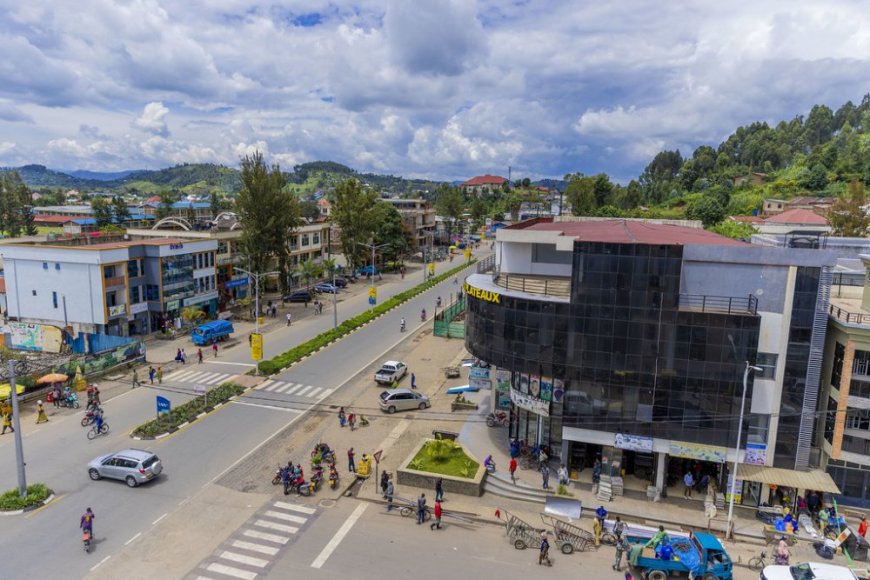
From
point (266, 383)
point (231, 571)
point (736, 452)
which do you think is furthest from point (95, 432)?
point (736, 452)

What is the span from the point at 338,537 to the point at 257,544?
3408mm

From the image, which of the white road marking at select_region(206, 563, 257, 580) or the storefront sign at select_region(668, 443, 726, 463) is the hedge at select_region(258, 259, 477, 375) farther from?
the storefront sign at select_region(668, 443, 726, 463)

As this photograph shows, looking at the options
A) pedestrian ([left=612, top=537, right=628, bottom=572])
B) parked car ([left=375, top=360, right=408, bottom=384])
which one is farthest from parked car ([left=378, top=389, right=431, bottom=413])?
pedestrian ([left=612, top=537, right=628, bottom=572])

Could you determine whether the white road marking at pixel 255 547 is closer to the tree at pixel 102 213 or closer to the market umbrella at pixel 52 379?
the market umbrella at pixel 52 379

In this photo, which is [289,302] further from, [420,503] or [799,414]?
[799,414]

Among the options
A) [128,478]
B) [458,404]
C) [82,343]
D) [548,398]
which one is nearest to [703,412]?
[548,398]

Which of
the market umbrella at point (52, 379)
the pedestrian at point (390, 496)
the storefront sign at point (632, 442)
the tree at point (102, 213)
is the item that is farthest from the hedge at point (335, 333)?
the tree at point (102, 213)

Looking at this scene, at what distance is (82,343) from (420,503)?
4171 centimetres

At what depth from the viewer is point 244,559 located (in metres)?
22.1

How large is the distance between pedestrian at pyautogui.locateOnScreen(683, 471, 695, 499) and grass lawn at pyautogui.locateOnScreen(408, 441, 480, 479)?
10.6 meters

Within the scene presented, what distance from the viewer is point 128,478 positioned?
89.8 feet

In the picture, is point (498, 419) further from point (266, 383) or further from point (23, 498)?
point (23, 498)

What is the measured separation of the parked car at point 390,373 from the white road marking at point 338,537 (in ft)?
55.8

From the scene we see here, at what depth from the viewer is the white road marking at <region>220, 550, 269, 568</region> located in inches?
858
